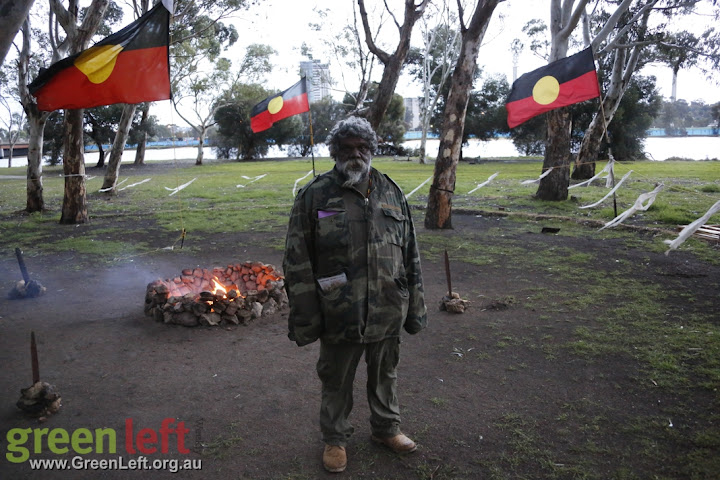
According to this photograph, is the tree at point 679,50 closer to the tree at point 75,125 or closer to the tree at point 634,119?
the tree at point 634,119

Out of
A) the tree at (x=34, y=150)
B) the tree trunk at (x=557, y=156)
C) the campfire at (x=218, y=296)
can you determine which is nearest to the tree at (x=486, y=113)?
the tree trunk at (x=557, y=156)

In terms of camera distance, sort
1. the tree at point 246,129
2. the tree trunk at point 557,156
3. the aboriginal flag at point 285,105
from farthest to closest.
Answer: the tree at point 246,129, the tree trunk at point 557,156, the aboriginal flag at point 285,105

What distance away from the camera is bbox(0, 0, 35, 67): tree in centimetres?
484

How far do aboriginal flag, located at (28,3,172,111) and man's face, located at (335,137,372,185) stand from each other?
519 centimetres

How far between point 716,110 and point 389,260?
5772 centimetres

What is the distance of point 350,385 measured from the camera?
3.21m

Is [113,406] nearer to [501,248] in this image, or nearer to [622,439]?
[622,439]

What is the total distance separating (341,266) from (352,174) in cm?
54

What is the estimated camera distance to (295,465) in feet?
10.7

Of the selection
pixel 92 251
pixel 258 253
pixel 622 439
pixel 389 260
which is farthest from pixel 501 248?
pixel 92 251

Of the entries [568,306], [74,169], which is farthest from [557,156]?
[74,169]

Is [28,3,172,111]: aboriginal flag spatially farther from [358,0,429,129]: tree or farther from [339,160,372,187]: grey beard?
[339,160,372,187]: grey beard

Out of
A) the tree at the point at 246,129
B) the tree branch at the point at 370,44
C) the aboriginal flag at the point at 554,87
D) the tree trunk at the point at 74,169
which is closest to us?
the aboriginal flag at the point at 554,87

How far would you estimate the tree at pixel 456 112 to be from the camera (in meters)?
10.2
